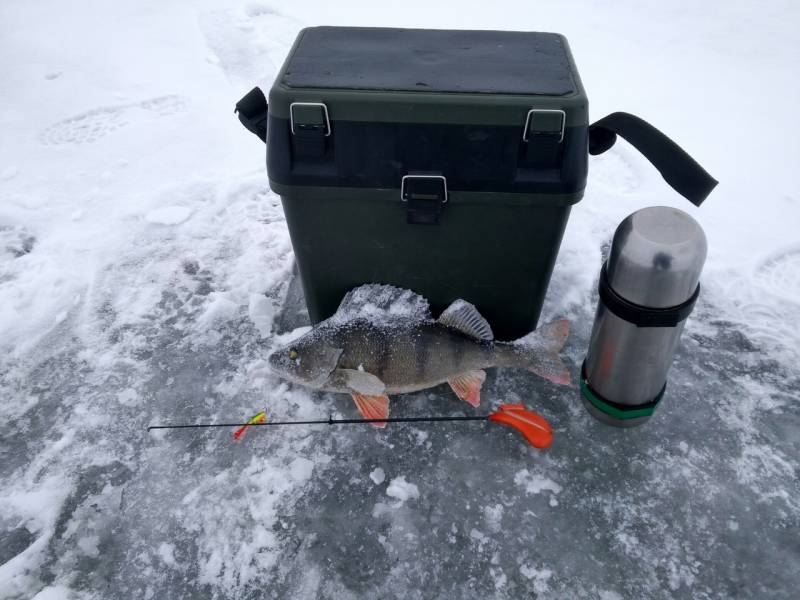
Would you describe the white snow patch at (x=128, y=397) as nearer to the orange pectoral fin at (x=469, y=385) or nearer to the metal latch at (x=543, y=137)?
the orange pectoral fin at (x=469, y=385)

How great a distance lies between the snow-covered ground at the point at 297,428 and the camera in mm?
1879

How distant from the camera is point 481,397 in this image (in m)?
2.40

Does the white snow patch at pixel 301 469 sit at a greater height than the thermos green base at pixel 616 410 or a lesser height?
lesser

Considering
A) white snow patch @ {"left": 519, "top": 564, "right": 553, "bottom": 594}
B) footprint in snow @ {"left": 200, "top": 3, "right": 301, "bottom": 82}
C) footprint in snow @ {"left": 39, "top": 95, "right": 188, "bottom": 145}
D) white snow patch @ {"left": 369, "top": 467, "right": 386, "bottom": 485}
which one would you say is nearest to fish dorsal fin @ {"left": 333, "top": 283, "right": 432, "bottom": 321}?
white snow patch @ {"left": 369, "top": 467, "right": 386, "bottom": 485}

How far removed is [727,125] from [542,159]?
10.0ft

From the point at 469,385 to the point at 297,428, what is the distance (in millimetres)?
750

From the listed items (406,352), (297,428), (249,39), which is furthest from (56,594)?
(249,39)

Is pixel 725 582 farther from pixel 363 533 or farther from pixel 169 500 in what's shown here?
pixel 169 500

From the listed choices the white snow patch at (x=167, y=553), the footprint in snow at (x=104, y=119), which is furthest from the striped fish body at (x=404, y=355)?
the footprint in snow at (x=104, y=119)

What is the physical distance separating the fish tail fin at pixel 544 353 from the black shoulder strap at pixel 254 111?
4.49ft

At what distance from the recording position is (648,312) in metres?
1.93

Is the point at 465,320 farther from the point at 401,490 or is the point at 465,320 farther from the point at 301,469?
the point at 301,469

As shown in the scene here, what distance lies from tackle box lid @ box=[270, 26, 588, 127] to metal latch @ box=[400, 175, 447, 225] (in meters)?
0.21

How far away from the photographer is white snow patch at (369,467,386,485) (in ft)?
6.89
